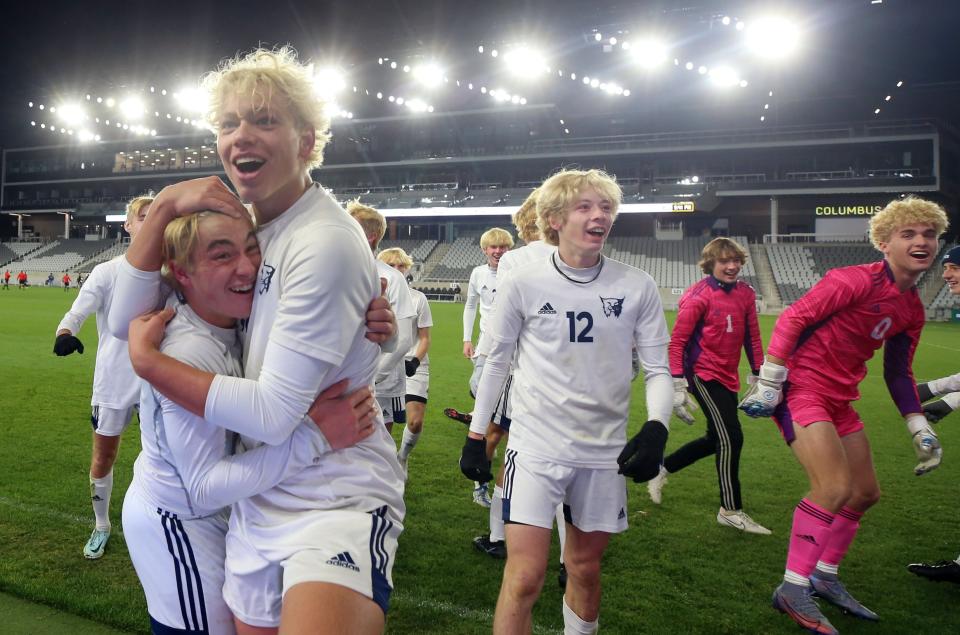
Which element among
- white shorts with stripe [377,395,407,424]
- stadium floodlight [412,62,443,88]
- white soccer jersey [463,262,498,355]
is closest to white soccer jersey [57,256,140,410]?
white shorts with stripe [377,395,407,424]

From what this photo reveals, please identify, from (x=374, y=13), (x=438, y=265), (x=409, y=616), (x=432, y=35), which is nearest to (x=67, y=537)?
(x=409, y=616)

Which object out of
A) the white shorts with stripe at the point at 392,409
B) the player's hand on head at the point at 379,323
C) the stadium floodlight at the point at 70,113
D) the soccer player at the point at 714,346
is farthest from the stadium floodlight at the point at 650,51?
the stadium floodlight at the point at 70,113

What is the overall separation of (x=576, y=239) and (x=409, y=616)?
7.73 ft

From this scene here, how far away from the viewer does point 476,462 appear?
323 centimetres

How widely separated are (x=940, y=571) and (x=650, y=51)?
128 ft

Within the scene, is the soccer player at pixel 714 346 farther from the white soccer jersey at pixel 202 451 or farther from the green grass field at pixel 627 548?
the white soccer jersey at pixel 202 451

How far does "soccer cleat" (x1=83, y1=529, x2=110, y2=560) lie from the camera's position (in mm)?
4591

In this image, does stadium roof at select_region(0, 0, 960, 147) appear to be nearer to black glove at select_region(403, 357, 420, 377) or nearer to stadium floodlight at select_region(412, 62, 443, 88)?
stadium floodlight at select_region(412, 62, 443, 88)

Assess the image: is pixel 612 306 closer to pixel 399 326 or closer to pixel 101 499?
pixel 399 326

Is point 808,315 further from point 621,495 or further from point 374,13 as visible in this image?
point 374,13

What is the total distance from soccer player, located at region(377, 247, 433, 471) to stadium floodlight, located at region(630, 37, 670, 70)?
36.0 metres

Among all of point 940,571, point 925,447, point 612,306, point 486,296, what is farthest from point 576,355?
point 486,296

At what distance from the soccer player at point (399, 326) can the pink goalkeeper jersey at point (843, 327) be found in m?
2.97

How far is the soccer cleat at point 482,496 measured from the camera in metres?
6.02
